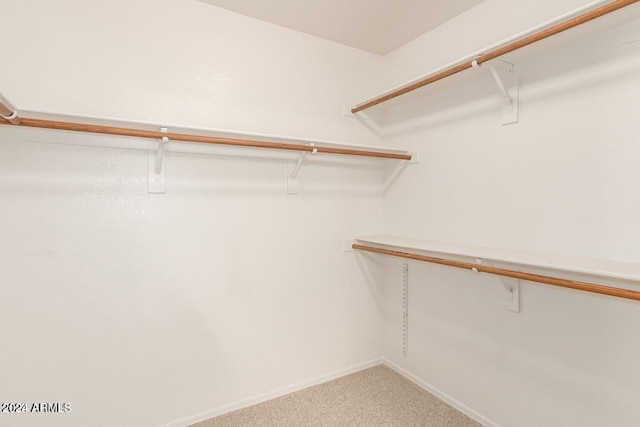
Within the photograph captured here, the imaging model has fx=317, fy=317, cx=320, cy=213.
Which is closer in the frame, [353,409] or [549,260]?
[549,260]

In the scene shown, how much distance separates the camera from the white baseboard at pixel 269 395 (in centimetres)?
176

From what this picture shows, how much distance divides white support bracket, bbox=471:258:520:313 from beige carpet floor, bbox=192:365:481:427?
691 millimetres

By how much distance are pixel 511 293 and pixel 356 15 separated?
1805 millimetres

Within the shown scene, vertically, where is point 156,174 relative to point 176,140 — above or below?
below

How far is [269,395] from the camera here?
77.8 inches

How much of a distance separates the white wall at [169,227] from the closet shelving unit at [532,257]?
2.11 feet

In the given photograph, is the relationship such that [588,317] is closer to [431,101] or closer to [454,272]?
[454,272]

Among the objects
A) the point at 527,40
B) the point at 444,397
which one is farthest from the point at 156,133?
the point at 444,397

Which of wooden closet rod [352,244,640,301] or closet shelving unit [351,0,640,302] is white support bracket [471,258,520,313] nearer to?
closet shelving unit [351,0,640,302]

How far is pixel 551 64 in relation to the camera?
4.80 feet

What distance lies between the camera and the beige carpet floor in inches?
68.6

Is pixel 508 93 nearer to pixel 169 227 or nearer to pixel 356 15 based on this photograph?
pixel 356 15

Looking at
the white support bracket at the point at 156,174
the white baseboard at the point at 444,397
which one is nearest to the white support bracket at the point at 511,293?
the white baseboard at the point at 444,397

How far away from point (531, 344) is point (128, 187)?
2.16 meters
